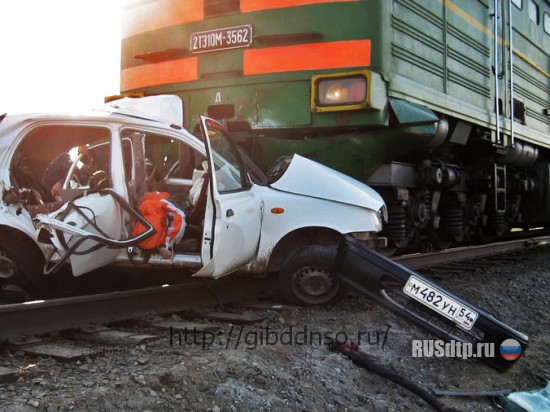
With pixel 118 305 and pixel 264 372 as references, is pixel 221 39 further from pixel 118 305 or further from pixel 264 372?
pixel 264 372

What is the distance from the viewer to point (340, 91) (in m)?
5.28

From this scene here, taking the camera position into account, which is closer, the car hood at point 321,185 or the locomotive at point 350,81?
the car hood at point 321,185

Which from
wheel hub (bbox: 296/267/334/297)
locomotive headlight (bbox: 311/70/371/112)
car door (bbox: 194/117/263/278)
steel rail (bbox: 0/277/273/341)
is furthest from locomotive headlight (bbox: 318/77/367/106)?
steel rail (bbox: 0/277/273/341)

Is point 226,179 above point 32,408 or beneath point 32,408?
above

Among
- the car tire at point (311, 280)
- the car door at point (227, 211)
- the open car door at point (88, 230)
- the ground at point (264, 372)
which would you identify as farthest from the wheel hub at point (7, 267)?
the car tire at point (311, 280)

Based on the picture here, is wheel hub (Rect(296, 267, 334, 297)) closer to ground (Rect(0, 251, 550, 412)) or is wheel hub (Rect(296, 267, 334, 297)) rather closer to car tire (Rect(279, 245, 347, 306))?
car tire (Rect(279, 245, 347, 306))

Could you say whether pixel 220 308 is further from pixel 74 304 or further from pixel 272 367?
pixel 272 367

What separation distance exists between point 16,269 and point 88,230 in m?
A: 0.64

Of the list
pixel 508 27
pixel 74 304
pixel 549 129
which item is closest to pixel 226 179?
pixel 74 304

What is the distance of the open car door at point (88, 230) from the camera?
3736 mm

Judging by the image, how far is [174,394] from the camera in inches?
103

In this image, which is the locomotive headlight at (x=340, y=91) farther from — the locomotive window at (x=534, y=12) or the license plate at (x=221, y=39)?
the locomotive window at (x=534, y=12)

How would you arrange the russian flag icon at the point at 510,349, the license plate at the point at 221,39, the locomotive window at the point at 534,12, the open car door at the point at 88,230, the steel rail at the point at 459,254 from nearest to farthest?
1. the russian flag icon at the point at 510,349
2. the open car door at the point at 88,230
3. the license plate at the point at 221,39
4. the steel rail at the point at 459,254
5. the locomotive window at the point at 534,12

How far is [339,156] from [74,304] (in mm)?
2842
